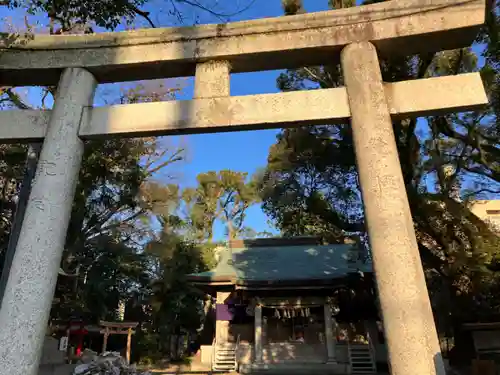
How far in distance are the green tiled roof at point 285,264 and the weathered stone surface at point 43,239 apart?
10029 mm

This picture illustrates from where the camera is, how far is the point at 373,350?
12664 mm

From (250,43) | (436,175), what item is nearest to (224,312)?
(436,175)

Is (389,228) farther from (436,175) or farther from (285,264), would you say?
(285,264)

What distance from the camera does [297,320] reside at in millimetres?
14203

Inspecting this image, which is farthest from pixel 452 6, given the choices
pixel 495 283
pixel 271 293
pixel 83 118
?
pixel 271 293

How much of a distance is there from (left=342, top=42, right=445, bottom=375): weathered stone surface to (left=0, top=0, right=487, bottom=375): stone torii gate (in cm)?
1

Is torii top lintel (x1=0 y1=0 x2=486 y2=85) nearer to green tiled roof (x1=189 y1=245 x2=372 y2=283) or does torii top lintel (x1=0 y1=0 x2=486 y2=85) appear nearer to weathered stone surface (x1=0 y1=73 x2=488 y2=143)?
weathered stone surface (x1=0 y1=73 x2=488 y2=143)

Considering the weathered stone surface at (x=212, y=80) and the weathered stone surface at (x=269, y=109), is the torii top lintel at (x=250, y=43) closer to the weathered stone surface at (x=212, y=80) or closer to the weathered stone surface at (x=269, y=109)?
the weathered stone surface at (x=212, y=80)

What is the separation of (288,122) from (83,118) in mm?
2395

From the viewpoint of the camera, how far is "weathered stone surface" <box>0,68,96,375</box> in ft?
11.5

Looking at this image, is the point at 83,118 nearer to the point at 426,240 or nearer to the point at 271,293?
the point at 426,240

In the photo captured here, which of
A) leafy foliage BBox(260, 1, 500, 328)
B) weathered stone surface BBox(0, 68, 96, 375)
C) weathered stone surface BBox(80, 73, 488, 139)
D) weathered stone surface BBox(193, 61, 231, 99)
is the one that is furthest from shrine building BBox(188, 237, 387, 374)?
weathered stone surface BBox(0, 68, 96, 375)

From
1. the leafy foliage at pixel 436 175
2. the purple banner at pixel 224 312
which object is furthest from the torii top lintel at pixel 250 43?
the purple banner at pixel 224 312

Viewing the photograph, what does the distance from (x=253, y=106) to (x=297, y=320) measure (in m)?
11.6
